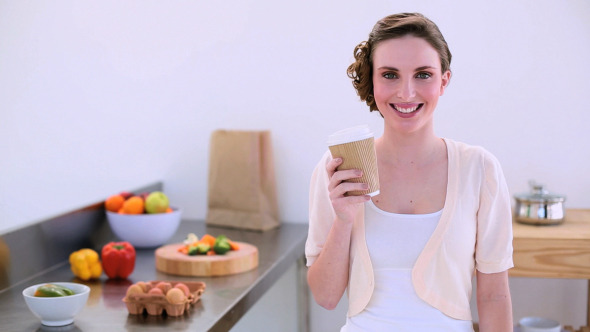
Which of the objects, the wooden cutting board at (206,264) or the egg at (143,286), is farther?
the wooden cutting board at (206,264)

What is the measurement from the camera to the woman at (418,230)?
1.48m

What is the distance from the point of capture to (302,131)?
2750 millimetres

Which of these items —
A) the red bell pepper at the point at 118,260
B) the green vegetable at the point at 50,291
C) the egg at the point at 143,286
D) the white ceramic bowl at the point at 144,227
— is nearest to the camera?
the green vegetable at the point at 50,291

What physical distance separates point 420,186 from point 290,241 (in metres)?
1.03

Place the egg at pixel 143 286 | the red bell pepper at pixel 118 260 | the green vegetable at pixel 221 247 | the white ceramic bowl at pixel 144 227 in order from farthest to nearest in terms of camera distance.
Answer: the white ceramic bowl at pixel 144 227
the green vegetable at pixel 221 247
the red bell pepper at pixel 118 260
the egg at pixel 143 286

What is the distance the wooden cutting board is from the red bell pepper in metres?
0.10

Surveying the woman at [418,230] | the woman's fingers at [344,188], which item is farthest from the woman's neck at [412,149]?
the woman's fingers at [344,188]

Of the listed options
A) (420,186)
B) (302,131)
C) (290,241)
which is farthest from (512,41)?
(420,186)

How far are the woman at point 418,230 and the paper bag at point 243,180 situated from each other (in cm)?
112

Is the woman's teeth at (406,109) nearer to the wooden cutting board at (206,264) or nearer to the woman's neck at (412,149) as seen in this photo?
the woman's neck at (412,149)

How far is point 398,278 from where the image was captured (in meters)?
1.50

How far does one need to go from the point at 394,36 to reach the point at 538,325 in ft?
4.15

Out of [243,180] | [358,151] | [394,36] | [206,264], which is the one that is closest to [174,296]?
[206,264]

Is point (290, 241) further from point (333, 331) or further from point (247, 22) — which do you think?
point (247, 22)
